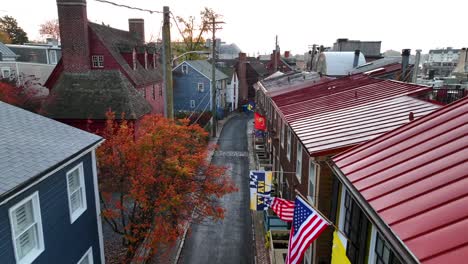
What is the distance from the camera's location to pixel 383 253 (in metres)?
6.64

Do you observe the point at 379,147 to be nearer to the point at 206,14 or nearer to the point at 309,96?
the point at 309,96

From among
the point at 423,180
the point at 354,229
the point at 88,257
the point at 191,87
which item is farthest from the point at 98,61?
the point at 423,180

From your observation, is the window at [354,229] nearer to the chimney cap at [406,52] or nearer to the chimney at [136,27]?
the chimney cap at [406,52]

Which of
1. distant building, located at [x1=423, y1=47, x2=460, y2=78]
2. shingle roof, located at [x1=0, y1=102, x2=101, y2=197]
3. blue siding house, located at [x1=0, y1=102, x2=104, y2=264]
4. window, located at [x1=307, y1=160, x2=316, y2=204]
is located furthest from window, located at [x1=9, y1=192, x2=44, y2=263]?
distant building, located at [x1=423, y1=47, x2=460, y2=78]

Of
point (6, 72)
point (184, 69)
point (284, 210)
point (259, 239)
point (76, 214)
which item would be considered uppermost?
point (184, 69)

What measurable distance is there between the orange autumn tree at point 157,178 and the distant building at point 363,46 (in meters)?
33.0

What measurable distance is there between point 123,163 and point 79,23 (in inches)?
741

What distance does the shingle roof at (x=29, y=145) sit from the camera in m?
8.41

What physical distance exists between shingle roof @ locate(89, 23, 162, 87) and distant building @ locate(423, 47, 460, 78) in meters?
82.9

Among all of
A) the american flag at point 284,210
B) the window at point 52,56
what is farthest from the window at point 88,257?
the window at point 52,56

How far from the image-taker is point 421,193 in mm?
5859

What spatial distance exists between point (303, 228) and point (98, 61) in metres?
27.0

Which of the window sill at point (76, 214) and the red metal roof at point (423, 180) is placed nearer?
the red metal roof at point (423, 180)

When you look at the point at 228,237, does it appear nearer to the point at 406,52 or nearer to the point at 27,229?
the point at 27,229
